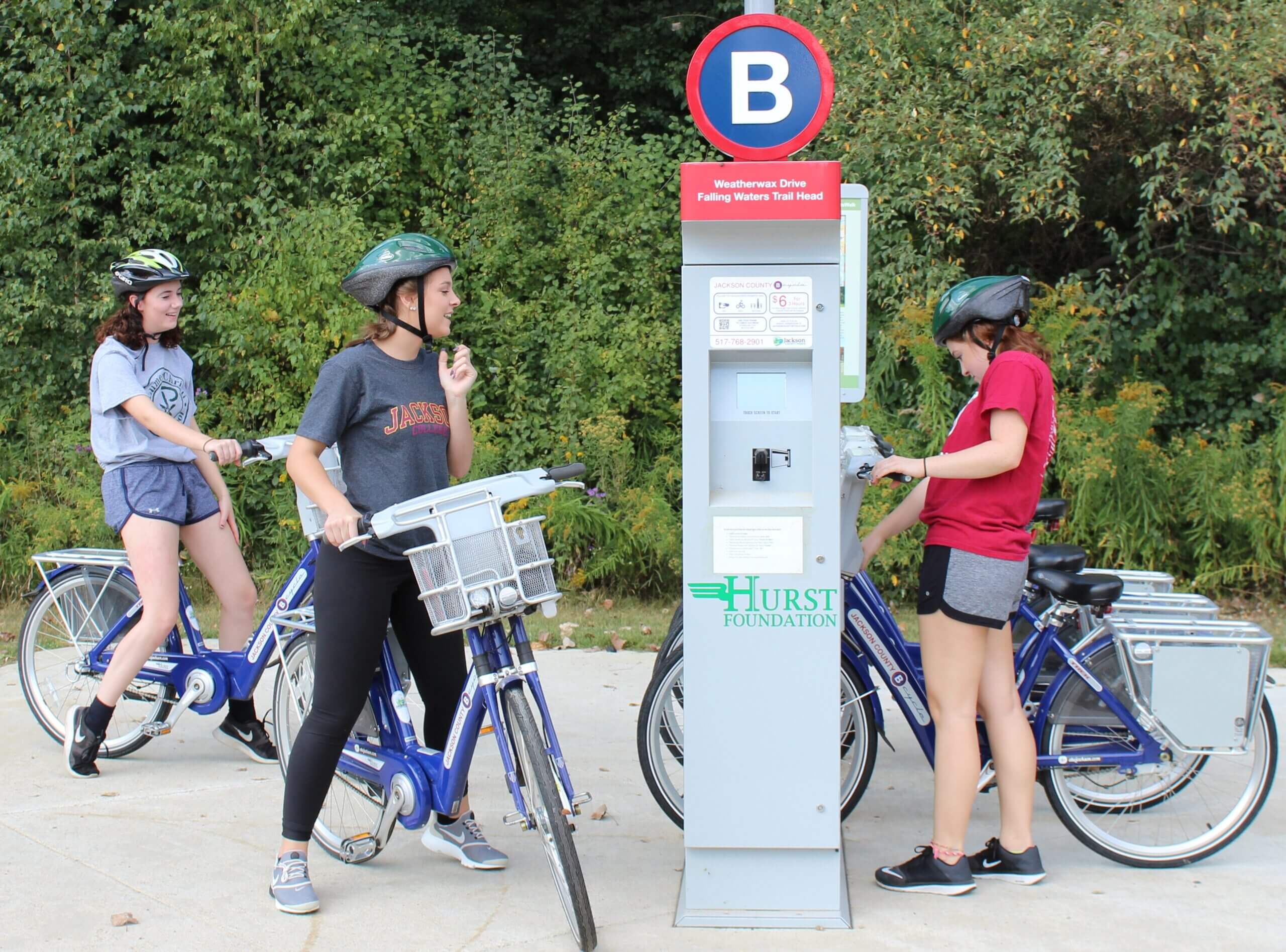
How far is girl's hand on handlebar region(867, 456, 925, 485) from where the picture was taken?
3328 millimetres

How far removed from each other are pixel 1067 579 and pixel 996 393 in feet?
2.26

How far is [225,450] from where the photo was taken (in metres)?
4.06

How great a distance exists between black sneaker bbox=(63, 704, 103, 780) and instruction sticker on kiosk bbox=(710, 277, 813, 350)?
281 cm

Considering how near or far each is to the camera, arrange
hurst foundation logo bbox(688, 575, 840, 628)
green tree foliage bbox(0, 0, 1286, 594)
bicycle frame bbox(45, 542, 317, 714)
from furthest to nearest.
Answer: green tree foliage bbox(0, 0, 1286, 594) < bicycle frame bbox(45, 542, 317, 714) < hurst foundation logo bbox(688, 575, 840, 628)

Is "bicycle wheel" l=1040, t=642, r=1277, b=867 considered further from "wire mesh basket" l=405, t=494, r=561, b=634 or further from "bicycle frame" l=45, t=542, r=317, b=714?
"bicycle frame" l=45, t=542, r=317, b=714

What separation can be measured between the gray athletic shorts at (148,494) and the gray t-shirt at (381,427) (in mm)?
1357

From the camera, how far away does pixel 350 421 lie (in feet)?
11.2

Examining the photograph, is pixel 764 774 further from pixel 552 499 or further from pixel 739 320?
pixel 552 499

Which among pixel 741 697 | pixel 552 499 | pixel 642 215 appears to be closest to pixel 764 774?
pixel 741 697

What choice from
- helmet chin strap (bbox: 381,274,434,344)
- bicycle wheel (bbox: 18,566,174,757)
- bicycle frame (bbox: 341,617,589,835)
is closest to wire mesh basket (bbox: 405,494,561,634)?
bicycle frame (bbox: 341,617,589,835)

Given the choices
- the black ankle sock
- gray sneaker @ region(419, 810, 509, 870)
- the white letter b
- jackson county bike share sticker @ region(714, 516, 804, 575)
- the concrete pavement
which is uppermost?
the white letter b

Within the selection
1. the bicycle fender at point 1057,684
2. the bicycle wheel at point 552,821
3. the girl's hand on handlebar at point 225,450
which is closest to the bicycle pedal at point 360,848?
the bicycle wheel at point 552,821

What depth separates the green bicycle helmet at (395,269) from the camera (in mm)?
3406

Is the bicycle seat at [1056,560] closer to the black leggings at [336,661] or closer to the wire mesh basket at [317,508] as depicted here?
the black leggings at [336,661]
